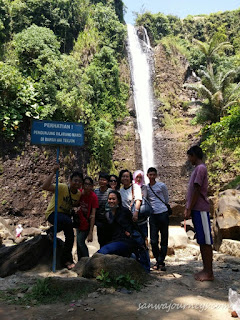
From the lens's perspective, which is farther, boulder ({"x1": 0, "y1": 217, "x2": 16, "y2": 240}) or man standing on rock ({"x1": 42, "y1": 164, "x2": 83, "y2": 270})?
Result: boulder ({"x1": 0, "y1": 217, "x2": 16, "y2": 240})

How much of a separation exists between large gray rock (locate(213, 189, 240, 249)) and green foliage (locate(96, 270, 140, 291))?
4.80 metres

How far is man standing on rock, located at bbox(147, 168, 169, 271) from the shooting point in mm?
4480

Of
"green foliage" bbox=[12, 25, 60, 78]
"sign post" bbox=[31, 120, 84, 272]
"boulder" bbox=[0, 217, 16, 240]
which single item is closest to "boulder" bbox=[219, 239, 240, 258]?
"sign post" bbox=[31, 120, 84, 272]

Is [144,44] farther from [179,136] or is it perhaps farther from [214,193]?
[214,193]

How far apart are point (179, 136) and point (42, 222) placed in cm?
1008

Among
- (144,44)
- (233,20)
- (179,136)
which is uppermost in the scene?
(233,20)

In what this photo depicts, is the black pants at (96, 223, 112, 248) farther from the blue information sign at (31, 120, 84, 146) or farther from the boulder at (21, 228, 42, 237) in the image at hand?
the boulder at (21, 228, 42, 237)

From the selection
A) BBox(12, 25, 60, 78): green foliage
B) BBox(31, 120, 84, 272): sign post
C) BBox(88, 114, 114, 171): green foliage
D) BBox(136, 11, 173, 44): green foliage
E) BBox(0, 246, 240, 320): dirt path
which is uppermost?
BBox(136, 11, 173, 44): green foliage

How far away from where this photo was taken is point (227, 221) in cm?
754

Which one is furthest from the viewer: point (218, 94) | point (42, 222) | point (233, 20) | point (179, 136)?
point (233, 20)

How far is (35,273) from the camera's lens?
4.15 m

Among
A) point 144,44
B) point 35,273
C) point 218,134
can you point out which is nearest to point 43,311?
point 35,273

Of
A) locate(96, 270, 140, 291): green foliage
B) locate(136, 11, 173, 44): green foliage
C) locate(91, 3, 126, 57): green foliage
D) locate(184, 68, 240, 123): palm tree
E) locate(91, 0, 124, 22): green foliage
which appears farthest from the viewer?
locate(136, 11, 173, 44): green foliage

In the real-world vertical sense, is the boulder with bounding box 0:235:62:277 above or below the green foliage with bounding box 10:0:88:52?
below
